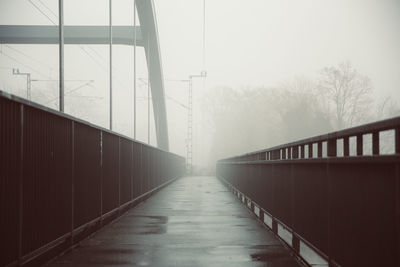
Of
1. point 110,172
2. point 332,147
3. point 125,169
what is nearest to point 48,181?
point 332,147

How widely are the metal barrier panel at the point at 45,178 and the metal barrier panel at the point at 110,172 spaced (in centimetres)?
238

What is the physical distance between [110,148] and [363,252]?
260 inches

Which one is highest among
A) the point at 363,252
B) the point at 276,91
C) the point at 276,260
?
the point at 276,91

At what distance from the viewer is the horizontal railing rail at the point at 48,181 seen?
4820mm

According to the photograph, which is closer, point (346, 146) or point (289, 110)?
point (346, 146)

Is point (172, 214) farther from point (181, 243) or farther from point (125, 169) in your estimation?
point (181, 243)

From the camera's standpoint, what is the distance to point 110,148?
400 inches

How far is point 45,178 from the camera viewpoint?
5.95 meters

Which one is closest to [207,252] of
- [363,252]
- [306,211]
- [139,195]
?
[306,211]

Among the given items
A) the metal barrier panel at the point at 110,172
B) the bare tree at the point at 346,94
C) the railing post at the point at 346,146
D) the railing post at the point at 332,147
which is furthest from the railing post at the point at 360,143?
the bare tree at the point at 346,94

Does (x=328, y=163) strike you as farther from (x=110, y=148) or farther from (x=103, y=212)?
(x=110, y=148)

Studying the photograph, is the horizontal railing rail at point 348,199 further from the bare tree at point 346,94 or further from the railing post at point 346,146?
the bare tree at point 346,94

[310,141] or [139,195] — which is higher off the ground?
[310,141]

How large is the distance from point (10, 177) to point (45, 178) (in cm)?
111
